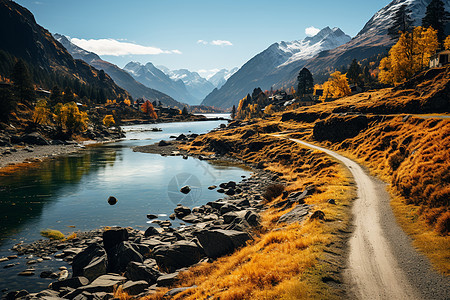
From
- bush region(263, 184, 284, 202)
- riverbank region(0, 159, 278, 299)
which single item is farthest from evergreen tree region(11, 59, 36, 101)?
bush region(263, 184, 284, 202)

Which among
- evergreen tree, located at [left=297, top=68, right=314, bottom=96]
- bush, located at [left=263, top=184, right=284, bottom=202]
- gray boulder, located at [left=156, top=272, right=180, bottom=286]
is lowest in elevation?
gray boulder, located at [left=156, top=272, right=180, bottom=286]

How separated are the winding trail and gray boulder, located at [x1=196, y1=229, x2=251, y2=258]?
879cm

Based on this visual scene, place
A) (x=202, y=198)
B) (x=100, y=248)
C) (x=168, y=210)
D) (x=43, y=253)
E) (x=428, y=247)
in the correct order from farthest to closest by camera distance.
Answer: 1. (x=202, y=198)
2. (x=168, y=210)
3. (x=43, y=253)
4. (x=100, y=248)
5. (x=428, y=247)

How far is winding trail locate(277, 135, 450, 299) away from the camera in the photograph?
11.1 m

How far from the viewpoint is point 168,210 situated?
124ft

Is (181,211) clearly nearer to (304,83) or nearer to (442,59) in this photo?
(442,59)

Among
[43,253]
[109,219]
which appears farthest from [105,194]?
[43,253]

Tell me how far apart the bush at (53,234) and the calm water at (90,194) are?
0.82 metres

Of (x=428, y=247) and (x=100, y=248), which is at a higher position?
(x=428, y=247)

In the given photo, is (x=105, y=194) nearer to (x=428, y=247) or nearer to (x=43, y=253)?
(x=43, y=253)

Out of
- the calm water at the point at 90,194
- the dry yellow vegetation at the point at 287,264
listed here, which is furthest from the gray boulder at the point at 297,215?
the calm water at the point at 90,194

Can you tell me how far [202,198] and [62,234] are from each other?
21178mm

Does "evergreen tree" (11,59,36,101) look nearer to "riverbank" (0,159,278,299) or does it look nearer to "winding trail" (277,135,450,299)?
"riverbank" (0,159,278,299)

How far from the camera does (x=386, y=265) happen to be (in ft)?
43.5
